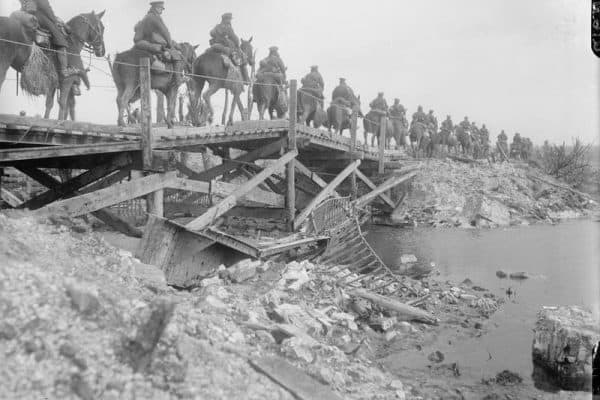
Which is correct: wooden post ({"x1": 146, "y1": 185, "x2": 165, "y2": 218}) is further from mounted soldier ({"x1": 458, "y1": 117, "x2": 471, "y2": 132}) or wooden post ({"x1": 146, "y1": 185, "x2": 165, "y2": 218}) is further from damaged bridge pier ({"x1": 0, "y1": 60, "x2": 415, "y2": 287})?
mounted soldier ({"x1": 458, "y1": 117, "x2": 471, "y2": 132})

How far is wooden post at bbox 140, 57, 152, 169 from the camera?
6793 millimetres

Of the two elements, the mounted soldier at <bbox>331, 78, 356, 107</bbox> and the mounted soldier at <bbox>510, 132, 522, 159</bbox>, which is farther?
the mounted soldier at <bbox>510, 132, 522, 159</bbox>

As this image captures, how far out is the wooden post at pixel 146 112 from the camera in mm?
6793

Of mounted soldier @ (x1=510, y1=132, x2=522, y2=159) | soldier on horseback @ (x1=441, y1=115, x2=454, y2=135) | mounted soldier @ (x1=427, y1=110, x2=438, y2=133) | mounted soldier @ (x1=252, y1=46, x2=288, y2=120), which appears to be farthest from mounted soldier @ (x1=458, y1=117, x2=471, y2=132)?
mounted soldier @ (x1=252, y1=46, x2=288, y2=120)

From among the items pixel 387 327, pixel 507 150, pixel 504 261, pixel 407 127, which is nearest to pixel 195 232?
pixel 387 327

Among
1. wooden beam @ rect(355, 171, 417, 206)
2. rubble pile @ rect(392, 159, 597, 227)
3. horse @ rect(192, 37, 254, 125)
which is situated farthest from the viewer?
rubble pile @ rect(392, 159, 597, 227)

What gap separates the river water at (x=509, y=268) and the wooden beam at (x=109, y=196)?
4.01 meters

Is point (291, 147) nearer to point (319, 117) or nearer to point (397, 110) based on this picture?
point (319, 117)

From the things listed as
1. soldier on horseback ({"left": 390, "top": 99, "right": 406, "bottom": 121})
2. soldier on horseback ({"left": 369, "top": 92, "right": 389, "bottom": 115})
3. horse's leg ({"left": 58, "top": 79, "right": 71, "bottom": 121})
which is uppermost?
soldier on horseback ({"left": 390, "top": 99, "right": 406, "bottom": 121})

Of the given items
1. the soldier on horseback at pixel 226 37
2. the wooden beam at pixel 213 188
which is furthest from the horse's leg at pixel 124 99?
the soldier on horseback at pixel 226 37

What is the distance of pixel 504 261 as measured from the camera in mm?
11859

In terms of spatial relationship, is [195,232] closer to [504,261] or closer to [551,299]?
[551,299]

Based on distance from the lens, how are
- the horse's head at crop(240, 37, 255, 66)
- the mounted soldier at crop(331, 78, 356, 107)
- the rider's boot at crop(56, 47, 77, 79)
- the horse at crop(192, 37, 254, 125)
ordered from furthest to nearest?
1. the mounted soldier at crop(331, 78, 356, 107)
2. the horse's head at crop(240, 37, 255, 66)
3. the horse at crop(192, 37, 254, 125)
4. the rider's boot at crop(56, 47, 77, 79)

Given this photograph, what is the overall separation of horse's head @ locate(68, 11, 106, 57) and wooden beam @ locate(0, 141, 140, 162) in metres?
2.82
